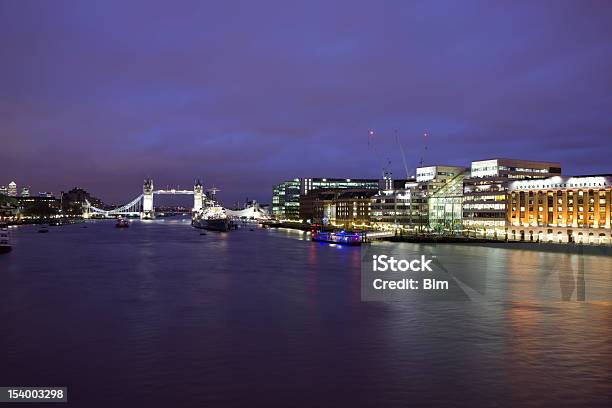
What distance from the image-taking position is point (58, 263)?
5203 cm

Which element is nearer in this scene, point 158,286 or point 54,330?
point 54,330

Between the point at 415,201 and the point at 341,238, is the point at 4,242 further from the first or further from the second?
the point at 415,201

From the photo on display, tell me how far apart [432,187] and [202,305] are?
295 feet

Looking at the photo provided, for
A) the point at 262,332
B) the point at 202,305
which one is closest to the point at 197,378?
the point at 262,332

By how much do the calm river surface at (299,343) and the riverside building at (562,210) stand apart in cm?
4193

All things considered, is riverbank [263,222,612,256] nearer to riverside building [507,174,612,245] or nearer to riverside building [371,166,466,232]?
riverside building [507,174,612,245]

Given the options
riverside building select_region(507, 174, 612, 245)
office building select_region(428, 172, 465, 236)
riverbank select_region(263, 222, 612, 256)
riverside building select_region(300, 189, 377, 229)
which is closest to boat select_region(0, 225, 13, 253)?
riverbank select_region(263, 222, 612, 256)

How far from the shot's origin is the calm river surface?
49.8 ft

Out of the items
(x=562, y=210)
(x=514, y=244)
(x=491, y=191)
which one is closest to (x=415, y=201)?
(x=491, y=191)

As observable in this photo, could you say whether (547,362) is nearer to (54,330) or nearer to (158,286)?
(54,330)

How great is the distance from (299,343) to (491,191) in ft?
265

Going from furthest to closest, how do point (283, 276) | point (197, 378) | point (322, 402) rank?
point (283, 276) → point (197, 378) → point (322, 402)

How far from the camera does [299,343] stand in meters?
20.6

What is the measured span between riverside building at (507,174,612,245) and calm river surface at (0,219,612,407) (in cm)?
4193
